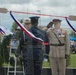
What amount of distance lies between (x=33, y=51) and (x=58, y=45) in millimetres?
393

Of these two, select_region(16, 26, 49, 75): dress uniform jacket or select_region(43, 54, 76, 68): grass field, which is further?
select_region(43, 54, 76, 68): grass field

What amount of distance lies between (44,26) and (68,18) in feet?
1.38

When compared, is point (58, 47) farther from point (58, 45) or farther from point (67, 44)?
point (67, 44)

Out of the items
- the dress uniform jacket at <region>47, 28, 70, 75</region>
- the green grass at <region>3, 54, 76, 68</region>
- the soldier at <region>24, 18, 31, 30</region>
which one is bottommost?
the green grass at <region>3, 54, 76, 68</region>

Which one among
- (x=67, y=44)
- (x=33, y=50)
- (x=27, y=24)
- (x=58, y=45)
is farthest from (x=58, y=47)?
(x=27, y=24)

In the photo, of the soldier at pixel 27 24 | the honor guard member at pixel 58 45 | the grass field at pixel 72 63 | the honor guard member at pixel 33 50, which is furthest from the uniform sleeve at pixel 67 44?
the soldier at pixel 27 24

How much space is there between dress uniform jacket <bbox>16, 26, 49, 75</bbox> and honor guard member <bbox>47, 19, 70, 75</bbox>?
0.11m

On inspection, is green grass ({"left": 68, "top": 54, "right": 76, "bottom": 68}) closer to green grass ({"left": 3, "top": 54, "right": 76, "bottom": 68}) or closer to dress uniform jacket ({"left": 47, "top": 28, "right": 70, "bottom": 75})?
green grass ({"left": 3, "top": 54, "right": 76, "bottom": 68})

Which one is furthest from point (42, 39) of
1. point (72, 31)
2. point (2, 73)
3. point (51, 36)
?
point (2, 73)

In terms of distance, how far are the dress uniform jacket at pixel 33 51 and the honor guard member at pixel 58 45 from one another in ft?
0.35

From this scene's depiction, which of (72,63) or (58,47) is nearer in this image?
(58,47)

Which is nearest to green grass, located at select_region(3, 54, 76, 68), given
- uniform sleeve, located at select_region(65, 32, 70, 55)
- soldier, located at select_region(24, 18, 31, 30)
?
uniform sleeve, located at select_region(65, 32, 70, 55)

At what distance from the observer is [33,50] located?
6293 mm

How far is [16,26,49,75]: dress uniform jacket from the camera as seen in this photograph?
20.5 feet
